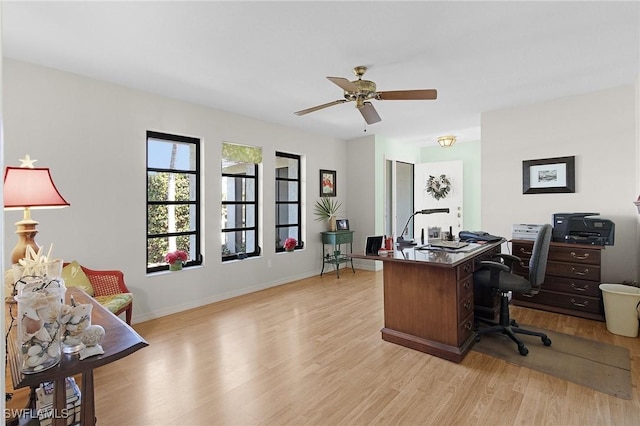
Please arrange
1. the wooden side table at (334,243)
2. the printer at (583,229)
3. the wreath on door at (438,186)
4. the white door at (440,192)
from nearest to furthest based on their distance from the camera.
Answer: the printer at (583,229) → the wooden side table at (334,243) → the white door at (440,192) → the wreath on door at (438,186)

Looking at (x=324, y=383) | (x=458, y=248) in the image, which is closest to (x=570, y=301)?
(x=458, y=248)

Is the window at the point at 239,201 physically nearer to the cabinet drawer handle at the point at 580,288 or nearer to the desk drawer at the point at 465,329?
the desk drawer at the point at 465,329

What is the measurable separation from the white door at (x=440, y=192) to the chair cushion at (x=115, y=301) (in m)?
4.85

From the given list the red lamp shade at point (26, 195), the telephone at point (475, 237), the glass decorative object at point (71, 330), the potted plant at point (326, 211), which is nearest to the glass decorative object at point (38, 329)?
the glass decorative object at point (71, 330)

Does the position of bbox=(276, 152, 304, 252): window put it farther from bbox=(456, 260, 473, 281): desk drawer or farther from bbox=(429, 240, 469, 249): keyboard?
bbox=(456, 260, 473, 281): desk drawer

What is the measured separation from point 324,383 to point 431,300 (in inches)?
42.3

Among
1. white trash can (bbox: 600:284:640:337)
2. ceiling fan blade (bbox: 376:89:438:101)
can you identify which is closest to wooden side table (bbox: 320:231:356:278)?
ceiling fan blade (bbox: 376:89:438:101)

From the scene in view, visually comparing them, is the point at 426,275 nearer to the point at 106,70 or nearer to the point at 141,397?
the point at 141,397

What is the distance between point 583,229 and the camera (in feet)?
11.3

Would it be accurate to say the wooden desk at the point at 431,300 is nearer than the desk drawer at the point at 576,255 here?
Yes

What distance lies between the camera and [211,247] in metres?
4.19

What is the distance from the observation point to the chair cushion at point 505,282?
2668 millimetres

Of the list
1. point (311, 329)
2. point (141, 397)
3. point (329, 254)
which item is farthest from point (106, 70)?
point (329, 254)

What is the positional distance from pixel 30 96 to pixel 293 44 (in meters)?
2.39
